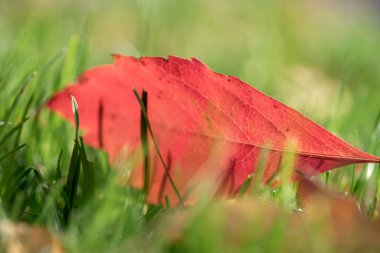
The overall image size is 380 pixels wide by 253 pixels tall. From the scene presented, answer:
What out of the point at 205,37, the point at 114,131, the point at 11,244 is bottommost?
the point at 11,244

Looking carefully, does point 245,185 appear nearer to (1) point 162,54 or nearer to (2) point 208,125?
(2) point 208,125

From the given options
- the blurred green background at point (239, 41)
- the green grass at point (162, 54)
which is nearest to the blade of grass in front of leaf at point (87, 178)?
the green grass at point (162, 54)

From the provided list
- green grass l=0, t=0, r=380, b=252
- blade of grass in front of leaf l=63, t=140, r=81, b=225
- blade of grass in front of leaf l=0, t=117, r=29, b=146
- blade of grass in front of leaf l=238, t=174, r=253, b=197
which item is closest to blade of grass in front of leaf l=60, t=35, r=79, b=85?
green grass l=0, t=0, r=380, b=252

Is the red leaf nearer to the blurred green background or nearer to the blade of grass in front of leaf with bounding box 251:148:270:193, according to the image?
the blade of grass in front of leaf with bounding box 251:148:270:193

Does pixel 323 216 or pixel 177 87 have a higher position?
pixel 177 87

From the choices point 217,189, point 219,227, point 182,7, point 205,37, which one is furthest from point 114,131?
point 182,7

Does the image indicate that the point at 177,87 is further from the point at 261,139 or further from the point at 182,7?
the point at 182,7

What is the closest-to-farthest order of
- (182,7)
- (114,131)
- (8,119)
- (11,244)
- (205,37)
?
(11,244), (114,131), (8,119), (205,37), (182,7)

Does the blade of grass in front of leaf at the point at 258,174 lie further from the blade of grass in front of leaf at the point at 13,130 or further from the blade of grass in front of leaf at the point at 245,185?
the blade of grass in front of leaf at the point at 13,130
